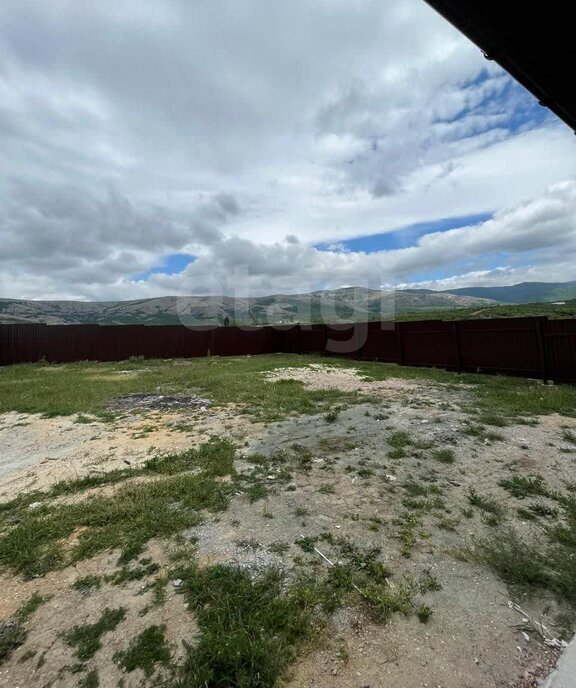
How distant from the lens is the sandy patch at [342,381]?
26.6ft

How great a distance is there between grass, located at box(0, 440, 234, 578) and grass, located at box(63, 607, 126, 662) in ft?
1.52

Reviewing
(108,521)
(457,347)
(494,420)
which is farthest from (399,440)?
(457,347)

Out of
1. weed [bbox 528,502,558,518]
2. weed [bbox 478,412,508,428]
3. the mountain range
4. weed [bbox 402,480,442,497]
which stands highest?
the mountain range

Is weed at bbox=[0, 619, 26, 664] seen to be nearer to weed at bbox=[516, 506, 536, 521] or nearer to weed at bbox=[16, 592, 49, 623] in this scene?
weed at bbox=[16, 592, 49, 623]

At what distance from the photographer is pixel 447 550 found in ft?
7.77

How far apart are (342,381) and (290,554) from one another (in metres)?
7.25

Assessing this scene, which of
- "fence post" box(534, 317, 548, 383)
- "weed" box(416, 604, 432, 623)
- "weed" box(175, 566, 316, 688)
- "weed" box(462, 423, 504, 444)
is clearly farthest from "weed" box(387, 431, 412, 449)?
"fence post" box(534, 317, 548, 383)

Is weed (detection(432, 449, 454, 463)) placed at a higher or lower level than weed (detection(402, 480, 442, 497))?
lower

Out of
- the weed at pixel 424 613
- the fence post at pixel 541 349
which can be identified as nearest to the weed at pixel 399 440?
the weed at pixel 424 613

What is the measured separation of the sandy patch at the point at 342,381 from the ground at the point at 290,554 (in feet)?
9.51

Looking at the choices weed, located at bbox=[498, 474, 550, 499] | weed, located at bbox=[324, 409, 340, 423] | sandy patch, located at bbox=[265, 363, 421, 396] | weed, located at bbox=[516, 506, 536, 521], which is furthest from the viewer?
sandy patch, located at bbox=[265, 363, 421, 396]

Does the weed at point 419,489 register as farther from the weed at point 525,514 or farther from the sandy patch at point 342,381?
the sandy patch at point 342,381

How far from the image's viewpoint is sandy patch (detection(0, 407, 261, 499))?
3.82 m

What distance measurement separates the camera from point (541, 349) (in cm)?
825
